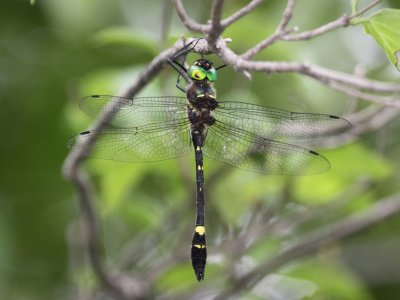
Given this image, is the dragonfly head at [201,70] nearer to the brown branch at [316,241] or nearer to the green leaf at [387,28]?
the green leaf at [387,28]

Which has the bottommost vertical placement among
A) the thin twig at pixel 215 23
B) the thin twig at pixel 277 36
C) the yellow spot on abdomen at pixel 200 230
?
the yellow spot on abdomen at pixel 200 230

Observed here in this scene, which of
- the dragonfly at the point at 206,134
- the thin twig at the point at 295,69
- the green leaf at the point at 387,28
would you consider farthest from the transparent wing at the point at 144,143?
the green leaf at the point at 387,28

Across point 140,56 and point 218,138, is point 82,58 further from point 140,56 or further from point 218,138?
point 218,138

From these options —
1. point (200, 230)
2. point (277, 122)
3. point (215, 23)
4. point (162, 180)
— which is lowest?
point (200, 230)

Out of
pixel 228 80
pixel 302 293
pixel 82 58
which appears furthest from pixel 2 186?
pixel 302 293

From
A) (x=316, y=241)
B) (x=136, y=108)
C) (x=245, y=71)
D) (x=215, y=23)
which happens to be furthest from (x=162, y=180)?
(x=215, y=23)

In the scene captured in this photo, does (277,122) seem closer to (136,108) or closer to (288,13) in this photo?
(136,108)
